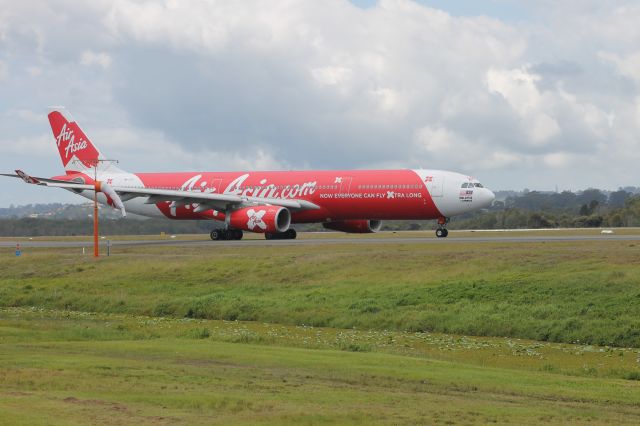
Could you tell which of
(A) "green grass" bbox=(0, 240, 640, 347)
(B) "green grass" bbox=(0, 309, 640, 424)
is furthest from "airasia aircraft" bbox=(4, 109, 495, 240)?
(B) "green grass" bbox=(0, 309, 640, 424)

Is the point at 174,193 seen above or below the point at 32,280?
above

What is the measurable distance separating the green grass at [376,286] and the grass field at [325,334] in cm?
10

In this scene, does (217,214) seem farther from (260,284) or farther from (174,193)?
(260,284)

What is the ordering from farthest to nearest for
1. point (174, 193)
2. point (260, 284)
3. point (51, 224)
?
1. point (51, 224)
2. point (174, 193)
3. point (260, 284)

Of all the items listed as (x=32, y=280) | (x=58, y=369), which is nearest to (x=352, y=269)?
(x=32, y=280)

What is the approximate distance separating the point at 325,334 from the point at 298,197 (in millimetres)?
28990

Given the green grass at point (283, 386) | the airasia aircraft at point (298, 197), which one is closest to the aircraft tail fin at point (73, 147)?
the airasia aircraft at point (298, 197)

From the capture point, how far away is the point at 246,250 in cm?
5550

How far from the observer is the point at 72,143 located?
73.7 m

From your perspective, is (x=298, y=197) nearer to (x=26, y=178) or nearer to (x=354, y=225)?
(x=354, y=225)

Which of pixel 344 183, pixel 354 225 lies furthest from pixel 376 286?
pixel 354 225

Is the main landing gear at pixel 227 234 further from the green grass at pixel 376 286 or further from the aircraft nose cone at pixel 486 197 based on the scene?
the aircraft nose cone at pixel 486 197

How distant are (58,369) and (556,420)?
9.65 metres

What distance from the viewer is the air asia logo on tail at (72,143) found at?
7344 centimetres
